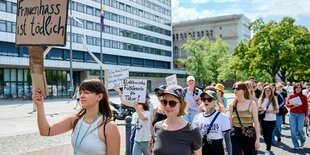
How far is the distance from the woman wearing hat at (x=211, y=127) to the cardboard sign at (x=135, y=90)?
2.23 metres

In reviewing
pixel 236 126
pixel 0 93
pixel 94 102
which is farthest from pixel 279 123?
pixel 0 93

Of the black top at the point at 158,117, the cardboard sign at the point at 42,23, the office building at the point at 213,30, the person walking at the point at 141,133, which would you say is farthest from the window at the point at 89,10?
the cardboard sign at the point at 42,23

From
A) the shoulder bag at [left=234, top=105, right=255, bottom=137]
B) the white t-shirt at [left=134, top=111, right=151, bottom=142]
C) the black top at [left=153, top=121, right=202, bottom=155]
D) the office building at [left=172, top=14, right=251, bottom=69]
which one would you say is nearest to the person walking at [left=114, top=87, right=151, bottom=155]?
the white t-shirt at [left=134, top=111, right=151, bottom=142]

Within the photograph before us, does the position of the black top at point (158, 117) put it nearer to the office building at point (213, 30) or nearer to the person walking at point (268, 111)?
the person walking at point (268, 111)

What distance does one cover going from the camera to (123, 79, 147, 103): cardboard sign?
25.3ft

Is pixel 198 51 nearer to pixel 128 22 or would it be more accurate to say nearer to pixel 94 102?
pixel 128 22

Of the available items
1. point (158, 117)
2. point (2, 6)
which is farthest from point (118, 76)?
point (2, 6)

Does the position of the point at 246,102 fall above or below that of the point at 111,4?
below

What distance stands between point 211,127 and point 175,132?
184 cm

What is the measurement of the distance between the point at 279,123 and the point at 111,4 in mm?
55698

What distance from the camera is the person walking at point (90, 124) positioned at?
333cm

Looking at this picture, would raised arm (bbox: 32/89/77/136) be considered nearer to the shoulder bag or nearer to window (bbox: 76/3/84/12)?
the shoulder bag

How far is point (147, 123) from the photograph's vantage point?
6.66m

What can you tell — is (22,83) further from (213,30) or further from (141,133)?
(213,30)
